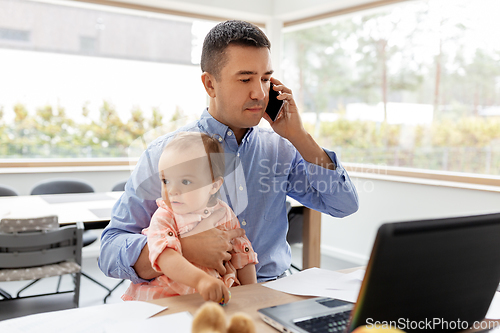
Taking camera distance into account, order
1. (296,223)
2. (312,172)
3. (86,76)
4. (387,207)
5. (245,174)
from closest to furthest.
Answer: (245,174) < (312,172) < (296,223) < (387,207) < (86,76)

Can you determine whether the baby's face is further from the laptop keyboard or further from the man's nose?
the laptop keyboard

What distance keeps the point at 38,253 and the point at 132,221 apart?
1.29m

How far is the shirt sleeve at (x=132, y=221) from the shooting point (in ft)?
3.18

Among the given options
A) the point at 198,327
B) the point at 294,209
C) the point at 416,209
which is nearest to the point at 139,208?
the point at 198,327

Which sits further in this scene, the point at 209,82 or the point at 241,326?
the point at 209,82

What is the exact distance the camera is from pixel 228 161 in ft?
3.29

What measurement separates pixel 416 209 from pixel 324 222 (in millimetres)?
1109

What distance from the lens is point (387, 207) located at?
4125 millimetres

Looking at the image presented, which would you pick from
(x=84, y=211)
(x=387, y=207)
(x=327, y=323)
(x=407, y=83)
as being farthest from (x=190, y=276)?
(x=407, y=83)

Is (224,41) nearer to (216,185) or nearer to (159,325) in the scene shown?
(216,185)

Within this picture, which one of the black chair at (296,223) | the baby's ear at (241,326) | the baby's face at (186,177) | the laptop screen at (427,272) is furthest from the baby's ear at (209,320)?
the black chair at (296,223)

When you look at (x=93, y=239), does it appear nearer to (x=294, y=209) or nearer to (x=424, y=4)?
(x=294, y=209)

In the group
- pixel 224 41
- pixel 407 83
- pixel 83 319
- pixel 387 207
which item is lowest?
pixel 387 207

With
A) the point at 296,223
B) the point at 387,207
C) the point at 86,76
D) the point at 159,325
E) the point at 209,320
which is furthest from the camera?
the point at 86,76
